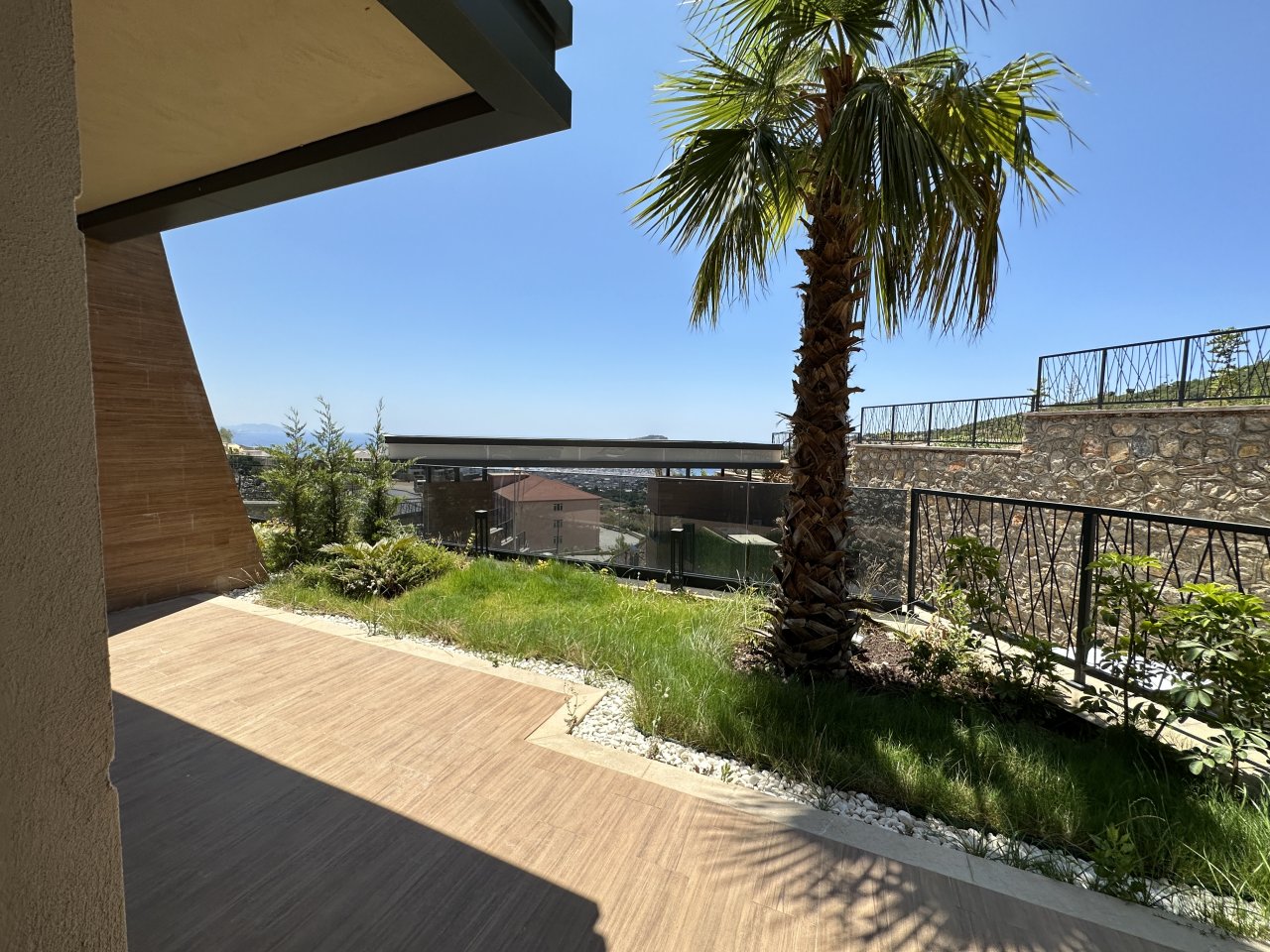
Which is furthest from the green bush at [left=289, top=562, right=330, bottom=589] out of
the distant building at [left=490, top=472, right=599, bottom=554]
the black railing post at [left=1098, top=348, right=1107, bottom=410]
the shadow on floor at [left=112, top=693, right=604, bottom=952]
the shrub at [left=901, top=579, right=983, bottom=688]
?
the black railing post at [left=1098, top=348, right=1107, bottom=410]

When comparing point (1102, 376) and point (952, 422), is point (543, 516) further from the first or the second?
point (952, 422)

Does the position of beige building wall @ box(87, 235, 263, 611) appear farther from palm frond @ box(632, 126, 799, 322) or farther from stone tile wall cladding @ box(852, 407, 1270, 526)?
stone tile wall cladding @ box(852, 407, 1270, 526)

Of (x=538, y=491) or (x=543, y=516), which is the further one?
(x=538, y=491)

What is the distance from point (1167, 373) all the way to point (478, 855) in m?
12.3

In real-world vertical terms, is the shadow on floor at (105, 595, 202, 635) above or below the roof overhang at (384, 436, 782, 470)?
below

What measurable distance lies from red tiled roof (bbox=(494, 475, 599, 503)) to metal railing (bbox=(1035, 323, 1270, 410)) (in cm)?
962

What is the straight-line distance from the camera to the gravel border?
1.92m

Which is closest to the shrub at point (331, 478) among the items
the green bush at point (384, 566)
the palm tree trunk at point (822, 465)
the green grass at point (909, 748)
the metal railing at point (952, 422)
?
the green bush at point (384, 566)

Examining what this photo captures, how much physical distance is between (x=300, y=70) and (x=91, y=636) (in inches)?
100

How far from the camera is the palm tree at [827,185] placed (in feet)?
10.2

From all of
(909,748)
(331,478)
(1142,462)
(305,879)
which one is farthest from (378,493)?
(1142,462)

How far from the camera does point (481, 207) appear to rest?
12219mm

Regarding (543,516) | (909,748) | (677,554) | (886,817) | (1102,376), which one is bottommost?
(886,817)

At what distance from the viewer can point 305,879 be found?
195 centimetres
